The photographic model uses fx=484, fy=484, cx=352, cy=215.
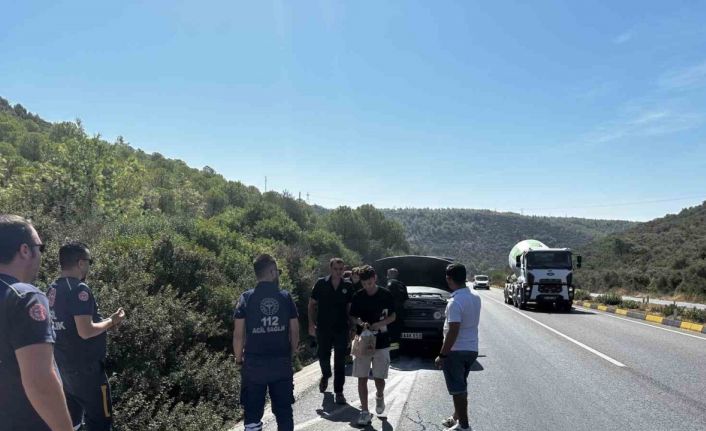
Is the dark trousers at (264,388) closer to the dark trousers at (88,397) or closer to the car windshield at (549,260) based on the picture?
the dark trousers at (88,397)

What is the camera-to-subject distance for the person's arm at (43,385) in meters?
2.19

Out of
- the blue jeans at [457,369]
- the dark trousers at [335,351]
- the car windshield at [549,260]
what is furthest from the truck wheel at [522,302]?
the blue jeans at [457,369]

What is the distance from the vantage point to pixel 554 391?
7.50 m

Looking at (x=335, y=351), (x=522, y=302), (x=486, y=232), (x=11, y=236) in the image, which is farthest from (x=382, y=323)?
(x=486, y=232)

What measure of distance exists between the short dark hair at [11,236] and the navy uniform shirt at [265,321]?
80.8 inches

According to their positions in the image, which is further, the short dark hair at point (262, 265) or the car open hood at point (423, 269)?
the car open hood at point (423, 269)

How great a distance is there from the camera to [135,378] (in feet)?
19.2

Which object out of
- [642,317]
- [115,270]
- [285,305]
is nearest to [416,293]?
[115,270]

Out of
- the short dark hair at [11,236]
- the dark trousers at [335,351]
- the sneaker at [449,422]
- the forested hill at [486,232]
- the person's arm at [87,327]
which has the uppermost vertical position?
the forested hill at [486,232]

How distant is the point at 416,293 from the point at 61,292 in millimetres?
8311

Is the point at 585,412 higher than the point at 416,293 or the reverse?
the reverse

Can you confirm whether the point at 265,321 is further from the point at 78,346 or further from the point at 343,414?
the point at 343,414

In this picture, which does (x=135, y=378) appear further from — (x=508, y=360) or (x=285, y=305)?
(x=508, y=360)

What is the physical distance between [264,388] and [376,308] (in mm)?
2188
